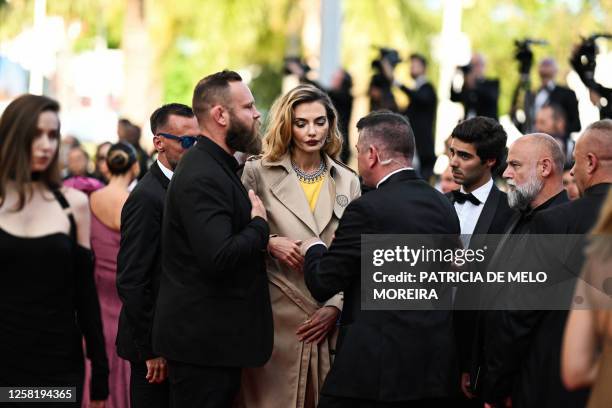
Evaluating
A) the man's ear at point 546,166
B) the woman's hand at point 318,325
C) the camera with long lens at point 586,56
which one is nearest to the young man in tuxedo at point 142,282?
the woman's hand at point 318,325

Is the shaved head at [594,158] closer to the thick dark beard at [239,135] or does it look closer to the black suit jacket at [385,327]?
the black suit jacket at [385,327]

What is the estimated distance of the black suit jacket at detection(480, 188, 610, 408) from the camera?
5332 millimetres

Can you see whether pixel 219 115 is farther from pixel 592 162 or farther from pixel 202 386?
pixel 592 162

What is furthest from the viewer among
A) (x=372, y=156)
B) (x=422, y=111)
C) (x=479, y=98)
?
(x=422, y=111)

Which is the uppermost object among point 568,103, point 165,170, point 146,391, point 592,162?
point 568,103

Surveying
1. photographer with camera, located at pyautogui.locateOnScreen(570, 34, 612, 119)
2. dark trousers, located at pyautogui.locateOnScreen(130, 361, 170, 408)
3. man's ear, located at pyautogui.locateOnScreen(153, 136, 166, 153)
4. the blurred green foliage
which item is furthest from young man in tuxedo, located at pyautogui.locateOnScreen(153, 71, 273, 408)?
the blurred green foliage

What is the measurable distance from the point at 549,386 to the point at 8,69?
24.1m

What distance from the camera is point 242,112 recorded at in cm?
611

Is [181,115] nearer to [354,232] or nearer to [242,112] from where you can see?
[242,112]

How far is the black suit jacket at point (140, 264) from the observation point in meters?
6.32

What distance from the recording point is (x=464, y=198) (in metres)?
6.77

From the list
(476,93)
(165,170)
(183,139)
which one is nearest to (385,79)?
(476,93)

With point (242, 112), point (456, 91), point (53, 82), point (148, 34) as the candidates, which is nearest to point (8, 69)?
point (148, 34)

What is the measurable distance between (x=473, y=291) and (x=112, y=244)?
3.28 m
